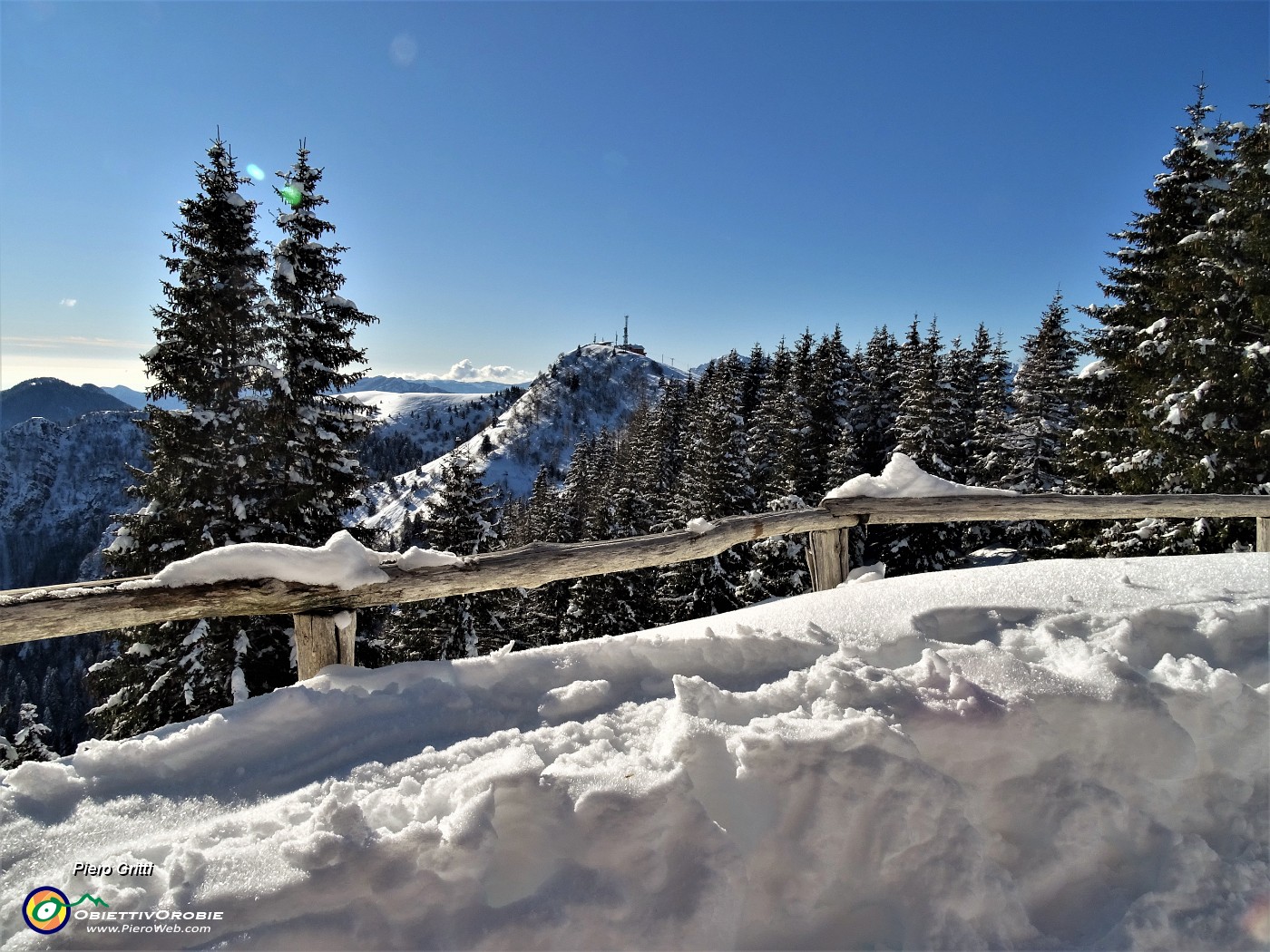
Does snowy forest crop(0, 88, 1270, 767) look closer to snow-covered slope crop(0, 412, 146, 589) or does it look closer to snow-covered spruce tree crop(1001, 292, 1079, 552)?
snow-covered spruce tree crop(1001, 292, 1079, 552)

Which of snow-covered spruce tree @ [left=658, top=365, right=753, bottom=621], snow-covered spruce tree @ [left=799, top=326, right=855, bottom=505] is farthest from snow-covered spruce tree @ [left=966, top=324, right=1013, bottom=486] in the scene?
snow-covered spruce tree @ [left=658, top=365, right=753, bottom=621]

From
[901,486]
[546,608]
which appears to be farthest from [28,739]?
[901,486]

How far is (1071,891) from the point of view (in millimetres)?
2344

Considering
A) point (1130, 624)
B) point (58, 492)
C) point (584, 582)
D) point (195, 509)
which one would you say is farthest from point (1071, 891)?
point (58, 492)

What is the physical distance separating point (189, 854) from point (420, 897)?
32.9 inches

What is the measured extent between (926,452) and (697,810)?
2696 centimetres

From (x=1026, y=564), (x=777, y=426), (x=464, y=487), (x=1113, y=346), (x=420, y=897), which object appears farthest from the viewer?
(x=777, y=426)

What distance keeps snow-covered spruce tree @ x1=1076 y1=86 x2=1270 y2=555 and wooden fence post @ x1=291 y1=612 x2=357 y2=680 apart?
14745mm

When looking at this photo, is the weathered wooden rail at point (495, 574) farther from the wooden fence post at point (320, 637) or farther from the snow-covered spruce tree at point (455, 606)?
the snow-covered spruce tree at point (455, 606)

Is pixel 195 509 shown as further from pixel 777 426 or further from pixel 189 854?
pixel 777 426

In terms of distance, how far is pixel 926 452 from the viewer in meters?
25.8

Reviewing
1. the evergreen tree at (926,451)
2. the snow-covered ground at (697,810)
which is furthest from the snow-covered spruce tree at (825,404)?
the snow-covered ground at (697,810)

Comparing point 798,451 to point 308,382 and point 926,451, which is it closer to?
point 926,451

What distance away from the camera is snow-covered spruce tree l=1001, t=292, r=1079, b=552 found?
Answer: 84.9 ft
